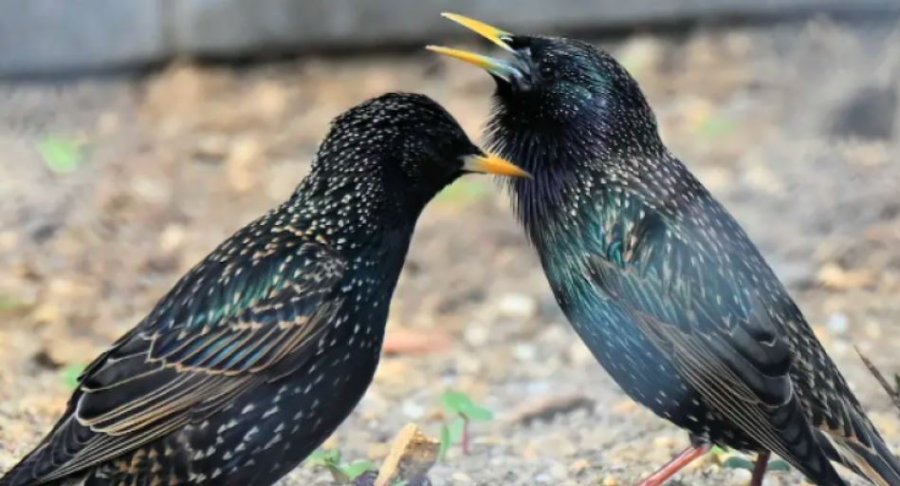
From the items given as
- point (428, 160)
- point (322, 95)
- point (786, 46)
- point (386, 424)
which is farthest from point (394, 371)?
point (786, 46)

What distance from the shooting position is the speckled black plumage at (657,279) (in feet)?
12.4

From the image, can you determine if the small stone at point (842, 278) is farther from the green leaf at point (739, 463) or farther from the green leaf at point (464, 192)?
the green leaf at point (739, 463)

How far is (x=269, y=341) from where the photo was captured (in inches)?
147

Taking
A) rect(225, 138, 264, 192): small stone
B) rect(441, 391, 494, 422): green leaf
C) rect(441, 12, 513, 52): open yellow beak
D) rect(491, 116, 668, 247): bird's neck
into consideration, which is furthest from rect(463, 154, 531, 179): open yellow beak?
rect(225, 138, 264, 192): small stone

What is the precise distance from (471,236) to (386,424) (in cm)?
168

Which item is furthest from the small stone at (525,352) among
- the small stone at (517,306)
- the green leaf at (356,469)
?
the green leaf at (356,469)

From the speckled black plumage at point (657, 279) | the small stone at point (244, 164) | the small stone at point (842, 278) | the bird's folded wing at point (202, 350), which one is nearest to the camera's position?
the bird's folded wing at point (202, 350)

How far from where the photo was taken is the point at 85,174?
7.26 m

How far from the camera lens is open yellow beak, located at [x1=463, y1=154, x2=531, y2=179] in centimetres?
399

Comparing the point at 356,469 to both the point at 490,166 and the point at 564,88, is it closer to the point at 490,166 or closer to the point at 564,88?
the point at 490,166

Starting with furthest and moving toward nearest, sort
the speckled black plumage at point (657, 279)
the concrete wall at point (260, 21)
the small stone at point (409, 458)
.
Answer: the concrete wall at point (260, 21), the small stone at point (409, 458), the speckled black plumage at point (657, 279)

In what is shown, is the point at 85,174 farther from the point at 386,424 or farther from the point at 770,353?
the point at 770,353

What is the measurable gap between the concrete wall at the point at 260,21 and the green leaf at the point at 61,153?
30.8 inches

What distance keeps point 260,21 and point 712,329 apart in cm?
510
